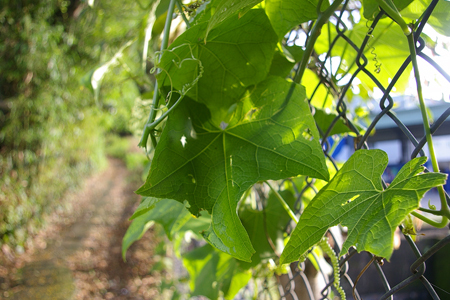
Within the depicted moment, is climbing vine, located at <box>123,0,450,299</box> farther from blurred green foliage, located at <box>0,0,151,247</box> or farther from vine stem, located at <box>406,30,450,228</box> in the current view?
blurred green foliage, located at <box>0,0,151,247</box>

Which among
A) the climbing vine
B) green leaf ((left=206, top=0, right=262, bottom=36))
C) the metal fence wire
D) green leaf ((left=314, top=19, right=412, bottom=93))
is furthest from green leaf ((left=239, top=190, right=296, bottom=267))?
green leaf ((left=206, top=0, right=262, bottom=36))

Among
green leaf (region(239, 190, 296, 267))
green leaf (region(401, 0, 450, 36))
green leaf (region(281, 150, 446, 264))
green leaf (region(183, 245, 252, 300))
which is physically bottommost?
green leaf (region(183, 245, 252, 300))

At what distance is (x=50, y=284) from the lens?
9.48ft

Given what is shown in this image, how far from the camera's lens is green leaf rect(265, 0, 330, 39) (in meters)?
0.38

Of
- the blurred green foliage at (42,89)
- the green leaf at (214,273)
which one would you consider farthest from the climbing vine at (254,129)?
the blurred green foliage at (42,89)

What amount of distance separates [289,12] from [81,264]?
3818 mm

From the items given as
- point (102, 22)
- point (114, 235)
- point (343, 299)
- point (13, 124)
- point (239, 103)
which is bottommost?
point (114, 235)

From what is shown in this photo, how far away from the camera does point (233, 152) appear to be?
407 mm

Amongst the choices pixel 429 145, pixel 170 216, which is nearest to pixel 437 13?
pixel 429 145

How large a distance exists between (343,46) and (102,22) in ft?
14.8

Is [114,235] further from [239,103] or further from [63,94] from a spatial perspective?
[239,103]

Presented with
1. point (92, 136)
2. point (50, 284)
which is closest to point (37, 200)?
point (50, 284)

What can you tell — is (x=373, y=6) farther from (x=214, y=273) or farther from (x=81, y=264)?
(x=81, y=264)

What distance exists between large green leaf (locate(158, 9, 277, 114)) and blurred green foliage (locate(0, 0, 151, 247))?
7.78ft
